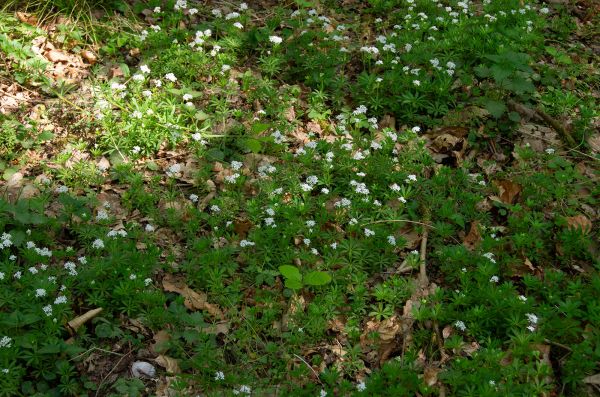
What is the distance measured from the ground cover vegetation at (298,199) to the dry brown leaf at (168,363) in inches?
0.8

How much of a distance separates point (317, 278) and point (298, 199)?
1.05 metres

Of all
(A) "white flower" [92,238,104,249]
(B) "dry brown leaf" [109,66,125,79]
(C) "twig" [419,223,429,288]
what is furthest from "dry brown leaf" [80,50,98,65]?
(C) "twig" [419,223,429,288]

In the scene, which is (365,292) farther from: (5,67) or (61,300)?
(5,67)

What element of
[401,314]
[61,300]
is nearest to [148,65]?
[61,300]

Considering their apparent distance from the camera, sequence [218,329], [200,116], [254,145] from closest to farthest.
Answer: [218,329], [254,145], [200,116]

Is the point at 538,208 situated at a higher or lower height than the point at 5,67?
lower

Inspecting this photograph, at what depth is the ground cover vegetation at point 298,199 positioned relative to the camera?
4.36 m

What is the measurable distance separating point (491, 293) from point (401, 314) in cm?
70

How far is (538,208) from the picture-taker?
571 centimetres

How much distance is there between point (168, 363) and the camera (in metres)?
4.32

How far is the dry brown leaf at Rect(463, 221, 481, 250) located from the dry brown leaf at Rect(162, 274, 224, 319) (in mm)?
2235

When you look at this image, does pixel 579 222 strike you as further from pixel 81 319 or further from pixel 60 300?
pixel 60 300

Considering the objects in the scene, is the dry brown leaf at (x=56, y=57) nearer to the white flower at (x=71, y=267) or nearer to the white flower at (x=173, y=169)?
the white flower at (x=173, y=169)

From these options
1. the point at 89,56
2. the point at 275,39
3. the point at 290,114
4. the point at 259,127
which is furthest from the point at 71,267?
the point at 275,39
